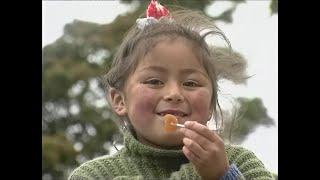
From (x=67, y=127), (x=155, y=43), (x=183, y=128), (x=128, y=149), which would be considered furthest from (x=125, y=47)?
(x=67, y=127)

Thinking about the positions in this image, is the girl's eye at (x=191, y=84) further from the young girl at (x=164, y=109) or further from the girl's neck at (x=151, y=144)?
the girl's neck at (x=151, y=144)

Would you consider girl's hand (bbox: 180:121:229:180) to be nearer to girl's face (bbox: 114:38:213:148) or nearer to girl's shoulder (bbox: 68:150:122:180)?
girl's face (bbox: 114:38:213:148)

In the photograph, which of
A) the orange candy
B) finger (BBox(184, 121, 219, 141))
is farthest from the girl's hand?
the orange candy

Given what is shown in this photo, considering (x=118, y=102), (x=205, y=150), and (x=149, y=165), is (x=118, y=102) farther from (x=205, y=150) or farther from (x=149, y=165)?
(x=205, y=150)

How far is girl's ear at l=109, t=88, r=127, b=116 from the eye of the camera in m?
2.31

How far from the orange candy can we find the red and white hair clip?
48 cm

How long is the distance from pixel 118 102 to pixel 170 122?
37 cm

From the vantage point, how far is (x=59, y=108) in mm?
8414

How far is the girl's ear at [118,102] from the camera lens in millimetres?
2314

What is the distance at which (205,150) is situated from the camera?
1.90 metres

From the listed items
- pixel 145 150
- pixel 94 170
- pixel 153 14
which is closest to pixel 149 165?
pixel 145 150

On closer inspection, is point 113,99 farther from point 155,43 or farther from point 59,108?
point 59,108
